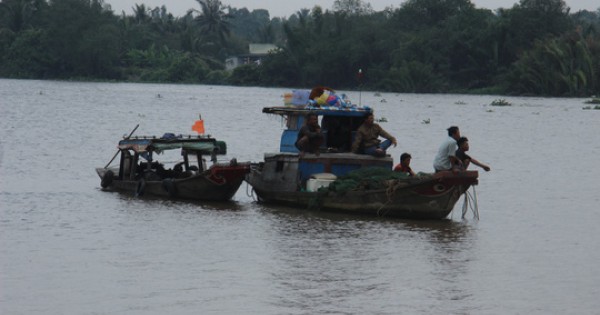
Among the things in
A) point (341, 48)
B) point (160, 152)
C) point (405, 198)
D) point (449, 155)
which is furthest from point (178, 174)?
point (341, 48)

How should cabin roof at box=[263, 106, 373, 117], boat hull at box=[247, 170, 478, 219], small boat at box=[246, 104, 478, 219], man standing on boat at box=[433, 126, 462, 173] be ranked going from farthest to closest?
cabin roof at box=[263, 106, 373, 117] < small boat at box=[246, 104, 478, 219] < man standing on boat at box=[433, 126, 462, 173] < boat hull at box=[247, 170, 478, 219]

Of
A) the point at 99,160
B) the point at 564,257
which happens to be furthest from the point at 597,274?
the point at 99,160

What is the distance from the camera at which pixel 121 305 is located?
13836mm

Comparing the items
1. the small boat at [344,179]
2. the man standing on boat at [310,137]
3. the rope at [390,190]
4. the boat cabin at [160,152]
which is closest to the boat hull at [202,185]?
the boat cabin at [160,152]

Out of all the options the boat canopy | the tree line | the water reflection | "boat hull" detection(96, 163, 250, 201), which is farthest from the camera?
the tree line

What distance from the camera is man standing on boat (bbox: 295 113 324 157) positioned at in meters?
22.0

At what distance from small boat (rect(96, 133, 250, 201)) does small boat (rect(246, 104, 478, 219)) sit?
787 millimetres

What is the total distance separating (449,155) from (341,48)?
96.5m

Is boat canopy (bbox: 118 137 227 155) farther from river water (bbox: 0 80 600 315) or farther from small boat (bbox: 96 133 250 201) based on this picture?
river water (bbox: 0 80 600 315)

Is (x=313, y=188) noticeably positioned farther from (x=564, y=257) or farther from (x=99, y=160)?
(x=99, y=160)

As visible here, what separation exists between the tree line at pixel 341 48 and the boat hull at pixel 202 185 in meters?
71.3

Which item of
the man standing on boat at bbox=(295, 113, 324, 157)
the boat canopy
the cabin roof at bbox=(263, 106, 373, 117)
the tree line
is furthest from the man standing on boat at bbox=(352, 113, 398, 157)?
the tree line

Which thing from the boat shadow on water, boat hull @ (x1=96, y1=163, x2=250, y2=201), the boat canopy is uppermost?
the boat canopy

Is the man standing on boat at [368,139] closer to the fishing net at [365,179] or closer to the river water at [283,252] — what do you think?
the fishing net at [365,179]
